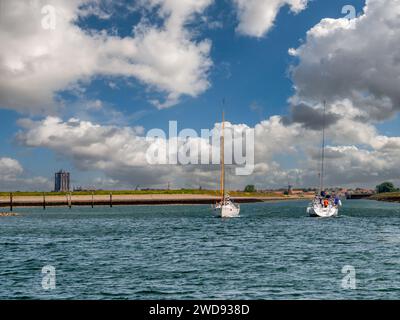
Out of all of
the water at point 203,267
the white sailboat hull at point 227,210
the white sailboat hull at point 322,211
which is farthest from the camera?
the white sailboat hull at point 322,211

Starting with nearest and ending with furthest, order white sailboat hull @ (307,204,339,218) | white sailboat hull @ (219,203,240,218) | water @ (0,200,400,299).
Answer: water @ (0,200,400,299) → white sailboat hull @ (219,203,240,218) → white sailboat hull @ (307,204,339,218)

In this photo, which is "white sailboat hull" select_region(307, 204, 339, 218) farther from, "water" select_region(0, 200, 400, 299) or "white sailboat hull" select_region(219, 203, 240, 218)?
"water" select_region(0, 200, 400, 299)

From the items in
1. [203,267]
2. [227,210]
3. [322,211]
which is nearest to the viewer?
[203,267]

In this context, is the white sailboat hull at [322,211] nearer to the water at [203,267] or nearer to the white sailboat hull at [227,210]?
the white sailboat hull at [227,210]

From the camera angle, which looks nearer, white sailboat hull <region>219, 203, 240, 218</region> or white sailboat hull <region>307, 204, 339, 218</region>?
white sailboat hull <region>219, 203, 240, 218</region>

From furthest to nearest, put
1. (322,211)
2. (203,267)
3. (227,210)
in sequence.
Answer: (322,211)
(227,210)
(203,267)

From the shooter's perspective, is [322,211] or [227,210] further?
[322,211]

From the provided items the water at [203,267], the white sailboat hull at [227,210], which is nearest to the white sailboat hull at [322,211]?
the white sailboat hull at [227,210]

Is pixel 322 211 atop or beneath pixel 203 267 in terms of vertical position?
beneath

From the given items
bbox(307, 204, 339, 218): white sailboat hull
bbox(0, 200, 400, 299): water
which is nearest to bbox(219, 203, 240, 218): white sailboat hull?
bbox(307, 204, 339, 218): white sailboat hull

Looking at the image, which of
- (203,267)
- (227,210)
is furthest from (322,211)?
(203,267)

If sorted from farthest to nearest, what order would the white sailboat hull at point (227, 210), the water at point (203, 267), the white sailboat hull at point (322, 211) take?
the white sailboat hull at point (322, 211) < the white sailboat hull at point (227, 210) < the water at point (203, 267)

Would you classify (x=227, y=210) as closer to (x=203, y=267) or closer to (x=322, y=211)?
(x=322, y=211)
